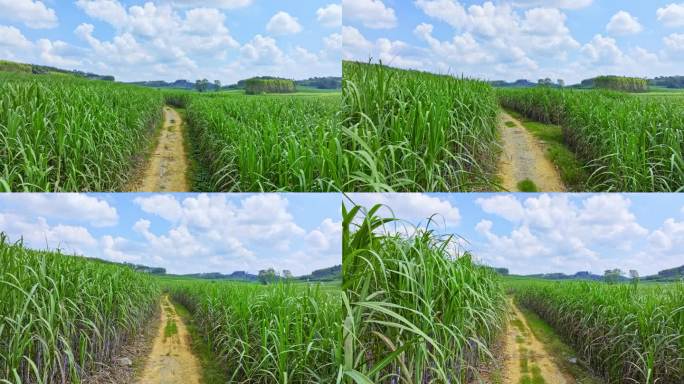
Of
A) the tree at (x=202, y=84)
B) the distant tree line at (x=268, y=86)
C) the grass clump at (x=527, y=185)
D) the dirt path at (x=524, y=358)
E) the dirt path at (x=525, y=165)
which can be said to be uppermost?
the distant tree line at (x=268, y=86)

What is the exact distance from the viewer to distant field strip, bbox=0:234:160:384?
1.99 metres

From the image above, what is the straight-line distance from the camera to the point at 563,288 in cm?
243

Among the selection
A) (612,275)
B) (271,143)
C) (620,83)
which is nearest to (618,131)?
(620,83)

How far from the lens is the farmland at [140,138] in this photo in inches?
73.8

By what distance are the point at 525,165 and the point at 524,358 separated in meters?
0.92

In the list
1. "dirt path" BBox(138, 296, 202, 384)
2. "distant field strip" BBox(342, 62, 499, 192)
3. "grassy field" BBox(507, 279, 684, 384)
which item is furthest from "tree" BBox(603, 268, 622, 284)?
"dirt path" BBox(138, 296, 202, 384)

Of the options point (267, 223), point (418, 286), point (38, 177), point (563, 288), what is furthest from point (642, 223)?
point (38, 177)

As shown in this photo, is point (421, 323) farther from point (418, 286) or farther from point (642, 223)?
point (642, 223)

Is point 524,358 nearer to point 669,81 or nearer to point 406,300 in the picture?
point 406,300

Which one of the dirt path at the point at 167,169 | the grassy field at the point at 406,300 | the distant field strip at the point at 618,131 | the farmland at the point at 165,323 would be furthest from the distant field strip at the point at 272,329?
the distant field strip at the point at 618,131

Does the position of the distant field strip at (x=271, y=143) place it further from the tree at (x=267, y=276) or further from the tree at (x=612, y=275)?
the tree at (x=612, y=275)

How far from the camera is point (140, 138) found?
7.19 ft

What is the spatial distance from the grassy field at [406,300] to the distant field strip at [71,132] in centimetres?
92

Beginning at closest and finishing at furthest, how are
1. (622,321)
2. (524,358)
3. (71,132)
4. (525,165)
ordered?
(71,132) < (525,165) < (524,358) < (622,321)
